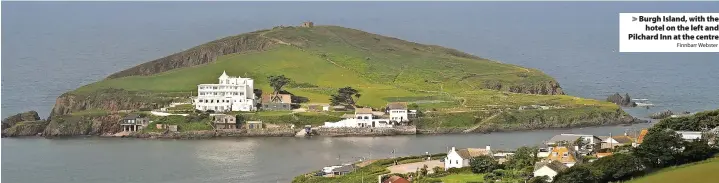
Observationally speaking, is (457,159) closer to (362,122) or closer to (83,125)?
(362,122)

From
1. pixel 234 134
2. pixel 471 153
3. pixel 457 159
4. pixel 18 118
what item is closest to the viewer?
pixel 457 159

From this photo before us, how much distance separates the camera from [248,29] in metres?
126

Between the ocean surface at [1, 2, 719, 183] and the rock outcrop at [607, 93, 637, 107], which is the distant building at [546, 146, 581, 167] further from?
the rock outcrop at [607, 93, 637, 107]

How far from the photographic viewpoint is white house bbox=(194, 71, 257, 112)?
63.5 metres

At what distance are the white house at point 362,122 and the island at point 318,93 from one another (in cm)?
39

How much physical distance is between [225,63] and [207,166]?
88.0 ft

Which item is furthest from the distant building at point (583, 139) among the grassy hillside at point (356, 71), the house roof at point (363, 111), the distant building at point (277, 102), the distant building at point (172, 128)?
the distant building at point (277, 102)

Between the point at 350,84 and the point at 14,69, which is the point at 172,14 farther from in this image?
the point at 350,84

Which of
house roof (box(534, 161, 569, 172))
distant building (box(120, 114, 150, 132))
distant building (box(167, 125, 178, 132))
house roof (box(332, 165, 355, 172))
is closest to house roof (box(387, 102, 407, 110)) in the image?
distant building (box(167, 125, 178, 132))

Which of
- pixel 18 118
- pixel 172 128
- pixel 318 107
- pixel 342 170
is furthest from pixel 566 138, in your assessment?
pixel 18 118

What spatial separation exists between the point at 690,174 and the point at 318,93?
115ft

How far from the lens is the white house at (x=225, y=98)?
63469mm

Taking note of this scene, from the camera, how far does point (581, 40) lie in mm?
115000

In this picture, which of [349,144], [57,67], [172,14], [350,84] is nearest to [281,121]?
[349,144]
